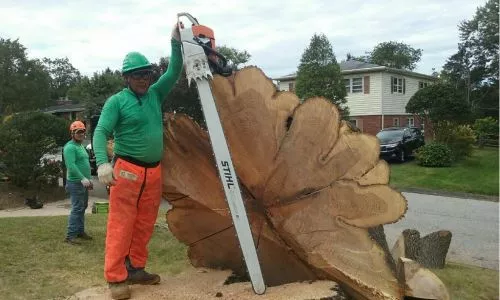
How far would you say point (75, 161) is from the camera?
6141mm

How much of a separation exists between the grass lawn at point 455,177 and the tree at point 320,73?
7014mm

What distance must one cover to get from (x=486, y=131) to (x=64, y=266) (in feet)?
80.9

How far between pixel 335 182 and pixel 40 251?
13.2 ft

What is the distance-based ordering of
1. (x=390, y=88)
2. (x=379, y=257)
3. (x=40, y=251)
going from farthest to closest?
(x=390, y=88), (x=40, y=251), (x=379, y=257)

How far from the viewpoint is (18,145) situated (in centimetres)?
1104

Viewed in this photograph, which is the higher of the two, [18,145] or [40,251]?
[18,145]

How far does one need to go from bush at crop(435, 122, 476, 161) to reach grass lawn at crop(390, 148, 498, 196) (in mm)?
338

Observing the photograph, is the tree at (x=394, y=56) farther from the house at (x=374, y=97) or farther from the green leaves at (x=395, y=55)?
the house at (x=374, y=97)

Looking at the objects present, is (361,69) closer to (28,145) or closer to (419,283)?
(28,145)

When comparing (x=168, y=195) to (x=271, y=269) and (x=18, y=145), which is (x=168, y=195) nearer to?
(x=271, y=269)

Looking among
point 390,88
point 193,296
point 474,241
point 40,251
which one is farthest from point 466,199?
point 390,88

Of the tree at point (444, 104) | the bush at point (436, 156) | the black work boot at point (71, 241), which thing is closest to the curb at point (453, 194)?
the bush at point (436, 156)

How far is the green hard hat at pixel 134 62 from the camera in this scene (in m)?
3.14

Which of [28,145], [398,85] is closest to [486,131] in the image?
[398,85]
